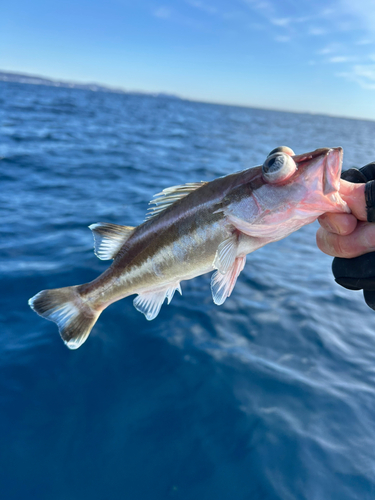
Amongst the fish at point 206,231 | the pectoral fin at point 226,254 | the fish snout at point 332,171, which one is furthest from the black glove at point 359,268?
the pectoral fin at point 226,254

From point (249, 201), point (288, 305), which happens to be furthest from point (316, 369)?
point (249, 201)

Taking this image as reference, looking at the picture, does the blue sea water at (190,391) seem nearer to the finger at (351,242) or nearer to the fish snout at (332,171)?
the finger at (351,242)

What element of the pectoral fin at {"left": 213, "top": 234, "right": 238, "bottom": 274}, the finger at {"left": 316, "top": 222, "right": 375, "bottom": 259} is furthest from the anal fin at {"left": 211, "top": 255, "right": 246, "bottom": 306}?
the finger at {"left": 316, "top": 222, "right": 375, "bottom": 259}

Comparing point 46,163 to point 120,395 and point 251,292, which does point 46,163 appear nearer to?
point 251,292

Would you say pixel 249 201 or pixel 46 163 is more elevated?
pixel 249 201

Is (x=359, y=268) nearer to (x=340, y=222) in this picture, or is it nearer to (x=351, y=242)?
(x=351, y=242)

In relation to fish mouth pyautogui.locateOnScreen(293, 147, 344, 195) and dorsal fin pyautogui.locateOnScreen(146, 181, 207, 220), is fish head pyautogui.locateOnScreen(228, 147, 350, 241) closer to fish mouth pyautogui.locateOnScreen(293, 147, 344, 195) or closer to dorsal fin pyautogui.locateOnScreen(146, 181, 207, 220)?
fish mouth pyautogui.locateOnScreen(293, 147, 344, 195)

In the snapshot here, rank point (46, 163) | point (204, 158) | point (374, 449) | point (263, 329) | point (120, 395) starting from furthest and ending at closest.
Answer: point (204, 158) → point (46, 163) → point (263, 329) → point (120, 395) → point (374, 449)
